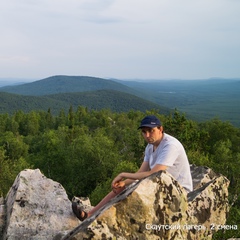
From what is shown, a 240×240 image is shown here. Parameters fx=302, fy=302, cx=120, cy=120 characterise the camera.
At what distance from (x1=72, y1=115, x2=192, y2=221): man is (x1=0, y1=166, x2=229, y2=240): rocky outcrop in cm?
50

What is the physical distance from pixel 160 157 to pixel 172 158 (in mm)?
284

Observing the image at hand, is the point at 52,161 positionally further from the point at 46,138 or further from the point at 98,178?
the point at 46,138

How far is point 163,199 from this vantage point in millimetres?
6406

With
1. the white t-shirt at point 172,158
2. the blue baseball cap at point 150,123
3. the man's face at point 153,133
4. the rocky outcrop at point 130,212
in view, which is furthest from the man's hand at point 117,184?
the blue baseball cap at point 150,123

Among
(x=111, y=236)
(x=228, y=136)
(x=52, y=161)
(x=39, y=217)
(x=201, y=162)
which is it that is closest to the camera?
(x=111, y=236)

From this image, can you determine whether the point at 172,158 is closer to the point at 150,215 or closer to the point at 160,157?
the point at 160,157

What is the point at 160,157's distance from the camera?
23.7 ft

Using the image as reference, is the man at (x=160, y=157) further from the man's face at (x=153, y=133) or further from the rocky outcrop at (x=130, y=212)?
the rocky outcrop at (x=130, y=212)

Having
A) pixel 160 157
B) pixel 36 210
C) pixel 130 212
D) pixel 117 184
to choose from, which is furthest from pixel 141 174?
pixel 36 210

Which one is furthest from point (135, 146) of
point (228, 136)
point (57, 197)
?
point (57, 197)

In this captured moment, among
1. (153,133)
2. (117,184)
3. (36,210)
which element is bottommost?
(36,210)

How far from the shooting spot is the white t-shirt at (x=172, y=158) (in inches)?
282

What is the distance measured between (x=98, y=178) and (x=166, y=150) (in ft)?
115

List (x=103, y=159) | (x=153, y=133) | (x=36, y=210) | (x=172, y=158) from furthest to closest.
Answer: (x=103, y=159) → (x=36, y=210) → (x=153, y=133) → (x=172, y=158)
